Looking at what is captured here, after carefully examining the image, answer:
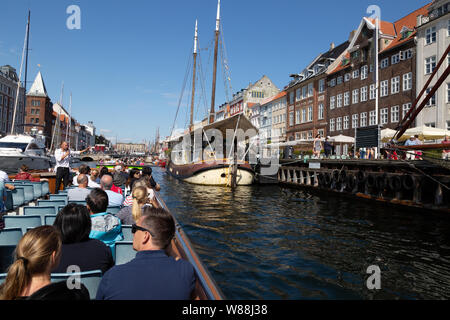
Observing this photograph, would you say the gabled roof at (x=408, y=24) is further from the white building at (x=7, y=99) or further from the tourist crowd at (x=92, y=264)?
the white building at (x=7, y=99)

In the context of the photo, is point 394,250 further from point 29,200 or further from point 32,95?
point 32,95

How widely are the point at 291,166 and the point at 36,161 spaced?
69.4 feet

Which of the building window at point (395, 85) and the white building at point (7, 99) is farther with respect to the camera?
the white building at point (7, 99)

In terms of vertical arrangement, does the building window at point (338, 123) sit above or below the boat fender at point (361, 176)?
above

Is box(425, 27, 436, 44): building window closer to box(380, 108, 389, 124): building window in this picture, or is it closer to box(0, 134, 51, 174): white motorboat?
box(380, 108, 389, 124): building window

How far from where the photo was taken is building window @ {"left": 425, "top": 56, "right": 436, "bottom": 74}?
28.3m

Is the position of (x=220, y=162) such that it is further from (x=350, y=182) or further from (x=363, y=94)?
(x=363, y=94)

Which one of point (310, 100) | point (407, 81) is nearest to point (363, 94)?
point (407, 81)

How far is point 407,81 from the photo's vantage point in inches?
1232

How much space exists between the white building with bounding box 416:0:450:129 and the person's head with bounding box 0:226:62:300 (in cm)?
3054

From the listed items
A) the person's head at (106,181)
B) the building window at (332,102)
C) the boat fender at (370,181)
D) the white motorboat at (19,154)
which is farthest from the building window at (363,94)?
the person's head at (106,181)

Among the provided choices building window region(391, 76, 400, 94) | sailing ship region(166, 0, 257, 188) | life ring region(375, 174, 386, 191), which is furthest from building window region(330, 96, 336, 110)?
life ring region(375, 174, 386, 191)

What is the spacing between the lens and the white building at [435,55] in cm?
2684
